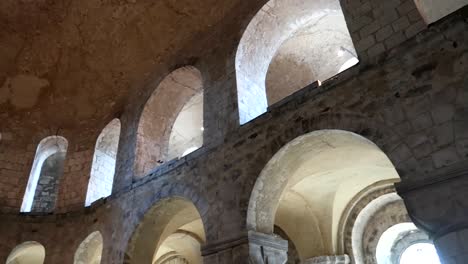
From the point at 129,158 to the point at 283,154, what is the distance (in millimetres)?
4483

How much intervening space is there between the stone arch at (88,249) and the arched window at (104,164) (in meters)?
0.99

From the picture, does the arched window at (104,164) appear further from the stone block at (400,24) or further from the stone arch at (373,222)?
the stone block at (400,24)

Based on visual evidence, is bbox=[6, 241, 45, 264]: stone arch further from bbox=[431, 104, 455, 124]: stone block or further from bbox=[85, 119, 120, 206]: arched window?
bbox=[431, 104, 455, 124]: stone block

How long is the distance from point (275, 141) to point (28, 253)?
7.92 m

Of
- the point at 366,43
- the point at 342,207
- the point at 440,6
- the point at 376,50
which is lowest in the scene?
the point at 342,207

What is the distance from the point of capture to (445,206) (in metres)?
3.68

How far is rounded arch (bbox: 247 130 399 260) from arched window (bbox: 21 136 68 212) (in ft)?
21.7

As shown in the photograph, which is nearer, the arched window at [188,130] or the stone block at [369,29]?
the stone block at [369,29]

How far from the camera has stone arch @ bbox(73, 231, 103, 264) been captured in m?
8.63

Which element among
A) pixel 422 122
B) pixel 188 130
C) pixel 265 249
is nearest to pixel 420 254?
pixel 265 249

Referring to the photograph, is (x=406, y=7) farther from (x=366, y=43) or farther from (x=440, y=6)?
(x=440, y=6)

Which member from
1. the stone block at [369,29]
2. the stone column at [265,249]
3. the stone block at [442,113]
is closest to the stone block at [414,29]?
the stone block at [369,29]

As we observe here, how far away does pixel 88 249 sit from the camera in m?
8.91

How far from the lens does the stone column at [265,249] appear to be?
521cm
